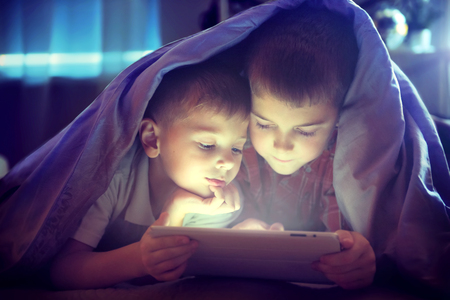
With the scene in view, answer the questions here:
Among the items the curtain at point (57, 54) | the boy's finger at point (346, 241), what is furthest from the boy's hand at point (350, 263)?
the curtain at point (57, 54)

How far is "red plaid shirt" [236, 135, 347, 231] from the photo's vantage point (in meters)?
0.80

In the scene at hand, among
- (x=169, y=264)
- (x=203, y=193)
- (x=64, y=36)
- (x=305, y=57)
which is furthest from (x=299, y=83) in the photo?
(x=64, y=36)

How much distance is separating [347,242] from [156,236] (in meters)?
0.30

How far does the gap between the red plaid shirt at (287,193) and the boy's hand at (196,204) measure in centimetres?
10

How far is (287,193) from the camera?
825mm

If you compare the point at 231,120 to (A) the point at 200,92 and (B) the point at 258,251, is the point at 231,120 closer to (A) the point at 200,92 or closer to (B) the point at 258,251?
(A) the point at 200,92

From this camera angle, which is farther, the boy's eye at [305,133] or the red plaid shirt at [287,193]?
the red plaid shirt at [287,193]

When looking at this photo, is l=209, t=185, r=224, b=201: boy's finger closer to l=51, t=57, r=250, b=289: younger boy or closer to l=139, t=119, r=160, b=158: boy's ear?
A: l=51, t=57, r=250, b=289: younger boy

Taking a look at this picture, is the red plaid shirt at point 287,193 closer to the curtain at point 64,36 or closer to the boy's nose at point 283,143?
the boy's nose at point 283,143

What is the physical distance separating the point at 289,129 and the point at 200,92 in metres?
0.19

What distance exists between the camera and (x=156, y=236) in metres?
0.54

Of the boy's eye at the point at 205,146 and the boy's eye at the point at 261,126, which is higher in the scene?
the boy's eye at the point at 261,126

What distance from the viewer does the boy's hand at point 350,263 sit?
536 mm

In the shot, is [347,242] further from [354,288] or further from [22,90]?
[22,90]
